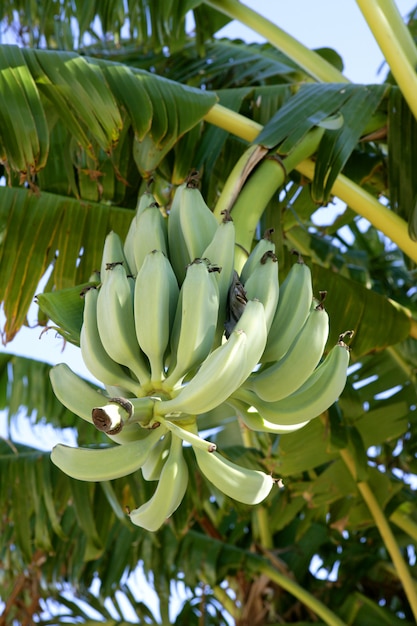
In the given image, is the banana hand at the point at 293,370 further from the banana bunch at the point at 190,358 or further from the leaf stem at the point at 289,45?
the leaf stem at the point at 289,45

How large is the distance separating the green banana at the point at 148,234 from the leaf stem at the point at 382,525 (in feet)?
3.91

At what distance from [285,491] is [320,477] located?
0.40 m

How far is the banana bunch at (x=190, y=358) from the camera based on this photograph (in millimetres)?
916

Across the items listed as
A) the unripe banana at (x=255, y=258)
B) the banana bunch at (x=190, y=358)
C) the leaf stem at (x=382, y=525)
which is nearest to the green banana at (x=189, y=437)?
the banana bunch at (x=190, y=358)

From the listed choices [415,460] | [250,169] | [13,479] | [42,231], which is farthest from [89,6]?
A: [415,460]

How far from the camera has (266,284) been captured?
104 cm

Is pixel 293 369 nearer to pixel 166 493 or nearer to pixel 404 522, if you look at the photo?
pixel 166 493

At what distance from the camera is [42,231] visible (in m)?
1.77

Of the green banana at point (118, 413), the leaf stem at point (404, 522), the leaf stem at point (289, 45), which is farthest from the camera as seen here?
the leaf stem at point (404, 522)

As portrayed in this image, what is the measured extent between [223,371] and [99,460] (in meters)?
0.18

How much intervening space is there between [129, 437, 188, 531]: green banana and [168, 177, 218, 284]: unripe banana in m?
0.27

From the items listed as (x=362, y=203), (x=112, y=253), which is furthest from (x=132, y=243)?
(x=362, y=203)

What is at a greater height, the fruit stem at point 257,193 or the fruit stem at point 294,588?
Answer: the fruit stem at point 257,193

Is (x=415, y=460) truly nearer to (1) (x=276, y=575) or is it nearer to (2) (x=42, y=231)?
(1) (x=276, y=575)
